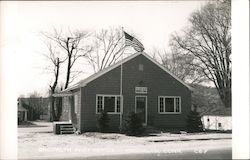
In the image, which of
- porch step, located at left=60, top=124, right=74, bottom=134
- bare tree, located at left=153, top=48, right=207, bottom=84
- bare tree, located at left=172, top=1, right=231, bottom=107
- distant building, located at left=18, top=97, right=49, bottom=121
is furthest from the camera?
distant building, located at left=18, top=97, right=49, bottom=121

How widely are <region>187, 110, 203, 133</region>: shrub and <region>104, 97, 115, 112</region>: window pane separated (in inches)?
140

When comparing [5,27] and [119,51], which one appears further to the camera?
[119,51]

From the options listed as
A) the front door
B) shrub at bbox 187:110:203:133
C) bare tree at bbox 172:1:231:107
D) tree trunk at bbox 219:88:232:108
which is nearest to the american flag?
bare tree at bbox 172:1:231:107

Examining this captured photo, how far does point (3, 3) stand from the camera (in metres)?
9.16

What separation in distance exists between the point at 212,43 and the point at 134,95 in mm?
4523

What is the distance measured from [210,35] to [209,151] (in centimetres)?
737

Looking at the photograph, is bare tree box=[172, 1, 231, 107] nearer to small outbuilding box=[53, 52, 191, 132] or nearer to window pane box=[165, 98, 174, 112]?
small outbuilding box=[53, 52, 191, 132]

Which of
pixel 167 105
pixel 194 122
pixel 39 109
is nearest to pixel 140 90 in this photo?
pixel 167 105

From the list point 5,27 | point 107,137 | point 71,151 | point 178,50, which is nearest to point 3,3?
point 5,27

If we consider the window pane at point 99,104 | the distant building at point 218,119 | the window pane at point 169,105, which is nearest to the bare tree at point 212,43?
the distant building at point 218,119

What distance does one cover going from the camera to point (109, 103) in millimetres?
16281

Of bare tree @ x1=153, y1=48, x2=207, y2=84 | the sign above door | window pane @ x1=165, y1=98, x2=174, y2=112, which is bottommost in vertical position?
window pane @ x1=165, y1=98, x2=174, y2=112

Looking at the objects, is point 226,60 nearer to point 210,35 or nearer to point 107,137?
point 210,35

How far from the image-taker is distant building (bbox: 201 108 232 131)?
14859 mm
